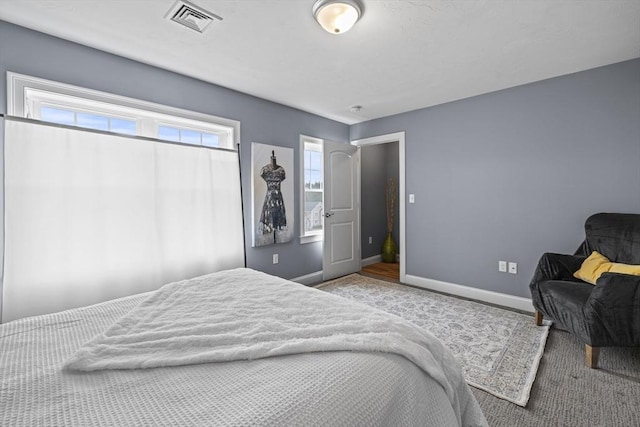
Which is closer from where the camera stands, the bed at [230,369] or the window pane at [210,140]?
the bed at [230,369]

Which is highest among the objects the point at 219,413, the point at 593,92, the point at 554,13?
the point at 554,13

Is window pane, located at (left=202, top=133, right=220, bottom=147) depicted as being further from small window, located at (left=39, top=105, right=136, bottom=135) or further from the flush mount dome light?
the flush mount dome light

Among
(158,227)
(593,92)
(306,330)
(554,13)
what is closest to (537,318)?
(593,92)

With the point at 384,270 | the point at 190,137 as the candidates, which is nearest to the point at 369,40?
the point at 190,137

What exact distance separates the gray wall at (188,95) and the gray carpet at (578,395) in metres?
2.52

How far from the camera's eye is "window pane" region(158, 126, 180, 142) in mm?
2693

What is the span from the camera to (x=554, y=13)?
1.85 meters

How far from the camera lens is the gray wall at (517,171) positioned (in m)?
2.55

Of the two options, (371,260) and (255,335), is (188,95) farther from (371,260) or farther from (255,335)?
(371,260)

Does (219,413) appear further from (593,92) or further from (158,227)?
(593,92)

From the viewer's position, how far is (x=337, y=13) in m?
1.75

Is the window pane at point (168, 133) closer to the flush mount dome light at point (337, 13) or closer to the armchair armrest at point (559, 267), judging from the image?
the flush mount dome light at point (337, 13)

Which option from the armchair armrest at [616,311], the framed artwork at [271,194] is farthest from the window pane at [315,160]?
the armchair armrest at [616,311]

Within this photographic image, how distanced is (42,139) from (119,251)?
3.02ft
